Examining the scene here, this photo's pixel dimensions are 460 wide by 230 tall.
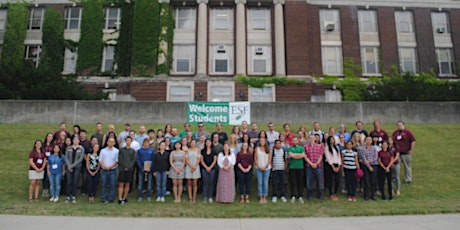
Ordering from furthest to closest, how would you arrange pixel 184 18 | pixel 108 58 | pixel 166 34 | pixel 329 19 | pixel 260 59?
1. pixel 329 19
2. pixel 184 18
3. pixel 108 58
4. pixel 260 59
5. pixel 166 34

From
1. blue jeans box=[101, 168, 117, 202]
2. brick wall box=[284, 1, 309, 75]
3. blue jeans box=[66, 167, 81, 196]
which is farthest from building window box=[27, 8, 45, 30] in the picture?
blue jeans box=[101, 168, 117, 202]

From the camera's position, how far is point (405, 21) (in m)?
33.7

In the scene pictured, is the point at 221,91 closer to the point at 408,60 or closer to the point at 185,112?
the point at 185,112

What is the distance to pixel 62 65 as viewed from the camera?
3123 cm

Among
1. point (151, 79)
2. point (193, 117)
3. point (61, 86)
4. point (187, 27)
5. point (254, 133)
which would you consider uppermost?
point (187, 27)

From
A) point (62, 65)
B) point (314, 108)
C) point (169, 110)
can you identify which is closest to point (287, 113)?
point (314, 108)

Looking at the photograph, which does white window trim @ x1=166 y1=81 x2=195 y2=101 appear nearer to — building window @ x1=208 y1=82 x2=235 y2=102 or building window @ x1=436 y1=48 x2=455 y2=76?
building window @ x1=208 y1=82 x2=235 y2=102

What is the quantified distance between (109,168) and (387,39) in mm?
31773

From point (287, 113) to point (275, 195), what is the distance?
10.7m

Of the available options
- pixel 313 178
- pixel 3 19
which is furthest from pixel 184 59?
pixel 313 178

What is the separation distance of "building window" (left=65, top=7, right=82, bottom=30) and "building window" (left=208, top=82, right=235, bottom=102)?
14971mm

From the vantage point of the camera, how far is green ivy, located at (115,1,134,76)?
3083 cm

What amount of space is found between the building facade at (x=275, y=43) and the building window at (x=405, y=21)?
0.10 meters

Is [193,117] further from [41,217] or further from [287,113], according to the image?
[41,217]
